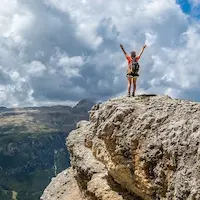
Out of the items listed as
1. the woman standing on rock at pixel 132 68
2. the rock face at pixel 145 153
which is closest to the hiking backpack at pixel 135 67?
the woman standing on rock at pixel 132 68

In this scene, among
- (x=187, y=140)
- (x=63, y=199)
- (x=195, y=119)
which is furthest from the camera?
(x=63, y=199)

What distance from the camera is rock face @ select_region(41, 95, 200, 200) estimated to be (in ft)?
66.5

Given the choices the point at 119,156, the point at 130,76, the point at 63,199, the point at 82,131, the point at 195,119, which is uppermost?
the point at 130,76

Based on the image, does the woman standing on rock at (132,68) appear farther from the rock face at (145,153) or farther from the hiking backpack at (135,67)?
the rock face at (145,153)

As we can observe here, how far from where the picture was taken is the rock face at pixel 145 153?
20.3 m

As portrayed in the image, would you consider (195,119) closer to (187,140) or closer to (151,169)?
(187,140)

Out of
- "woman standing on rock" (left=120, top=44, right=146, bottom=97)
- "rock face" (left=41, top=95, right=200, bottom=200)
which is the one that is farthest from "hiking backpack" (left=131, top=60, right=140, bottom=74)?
"rock face" (left=41, top=95, right=200, bottom=200)

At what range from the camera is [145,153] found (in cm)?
2344

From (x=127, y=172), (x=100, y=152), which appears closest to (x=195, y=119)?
(x=127, y=172)

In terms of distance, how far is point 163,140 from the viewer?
73.2ft

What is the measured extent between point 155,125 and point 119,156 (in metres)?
3.64

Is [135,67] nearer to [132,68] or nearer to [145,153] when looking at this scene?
[132,68]

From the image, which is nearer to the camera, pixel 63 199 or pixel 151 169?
pixel 151 169

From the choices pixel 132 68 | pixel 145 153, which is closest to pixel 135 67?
pixel 132 68
